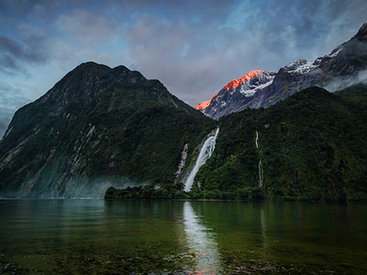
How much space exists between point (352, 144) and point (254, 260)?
13034 centimetres

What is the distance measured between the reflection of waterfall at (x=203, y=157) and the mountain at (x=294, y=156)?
478 centimetres

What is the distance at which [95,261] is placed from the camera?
1636 cm

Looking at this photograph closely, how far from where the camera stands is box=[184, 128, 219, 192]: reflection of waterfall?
134425 mm

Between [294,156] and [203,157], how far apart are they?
41.8 metres

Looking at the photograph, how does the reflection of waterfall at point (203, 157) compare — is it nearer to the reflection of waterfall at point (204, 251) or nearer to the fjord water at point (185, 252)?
the reflection of waterfall at point (204, 251)

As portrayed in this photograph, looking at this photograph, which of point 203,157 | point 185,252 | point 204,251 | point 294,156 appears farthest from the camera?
point 203,157

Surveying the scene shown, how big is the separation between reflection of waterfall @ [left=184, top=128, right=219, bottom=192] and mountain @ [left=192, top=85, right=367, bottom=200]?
15.7 feet

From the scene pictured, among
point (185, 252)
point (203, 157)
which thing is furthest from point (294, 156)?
point (185, 252)

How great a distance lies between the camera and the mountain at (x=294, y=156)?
114125 millimetres

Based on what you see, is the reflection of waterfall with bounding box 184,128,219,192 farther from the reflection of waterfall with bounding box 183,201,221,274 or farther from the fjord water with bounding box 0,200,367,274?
the fjord water with bounding box 0,200,367,274

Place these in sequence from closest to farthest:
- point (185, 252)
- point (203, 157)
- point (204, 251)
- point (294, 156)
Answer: point (185, 252), point (204, 251), point (294, 156), point (203, 157)

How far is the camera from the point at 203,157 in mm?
148250

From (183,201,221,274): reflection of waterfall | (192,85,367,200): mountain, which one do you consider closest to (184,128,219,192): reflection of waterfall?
(192,85,367,200): mountain

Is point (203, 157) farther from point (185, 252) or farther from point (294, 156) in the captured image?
point (185, 252)
